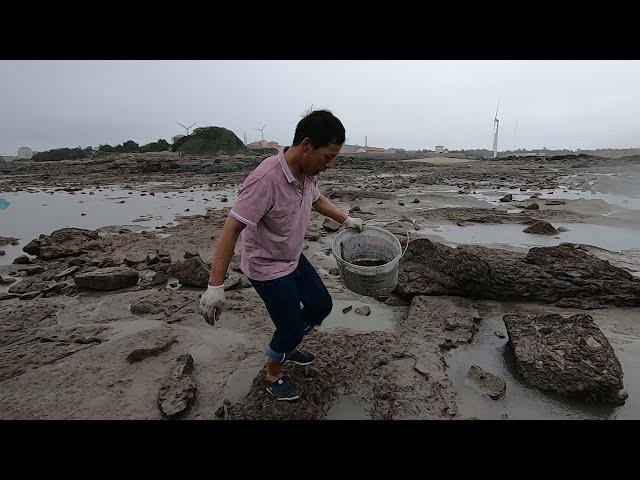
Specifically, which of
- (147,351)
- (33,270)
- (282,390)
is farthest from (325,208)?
(33,270)

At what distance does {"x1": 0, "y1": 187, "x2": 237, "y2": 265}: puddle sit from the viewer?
Result: 733 cm

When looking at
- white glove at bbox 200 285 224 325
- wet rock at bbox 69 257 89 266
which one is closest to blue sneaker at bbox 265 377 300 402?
white glove at bbox 200 285 224 325

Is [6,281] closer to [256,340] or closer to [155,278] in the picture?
[155,278]

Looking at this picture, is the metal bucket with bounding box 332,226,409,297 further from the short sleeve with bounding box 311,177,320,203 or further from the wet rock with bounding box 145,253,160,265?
the wet rock with bounding box 145,253,160,265

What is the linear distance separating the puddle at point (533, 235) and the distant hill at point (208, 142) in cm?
3541

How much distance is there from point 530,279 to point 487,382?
62.6 inches

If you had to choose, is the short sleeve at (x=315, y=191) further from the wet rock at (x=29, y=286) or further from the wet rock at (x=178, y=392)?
the wet rock at (x=29, y=286)

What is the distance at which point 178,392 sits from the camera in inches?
93.4

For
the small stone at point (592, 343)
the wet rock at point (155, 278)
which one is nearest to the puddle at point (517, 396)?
the small stone at point (592, 343)

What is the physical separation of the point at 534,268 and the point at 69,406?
3.89m

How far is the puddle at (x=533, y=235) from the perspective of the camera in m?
5.64

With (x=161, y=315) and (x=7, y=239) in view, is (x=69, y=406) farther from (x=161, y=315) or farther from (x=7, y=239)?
(x=7, y=239)

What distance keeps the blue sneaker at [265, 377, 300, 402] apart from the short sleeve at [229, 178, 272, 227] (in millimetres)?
996
